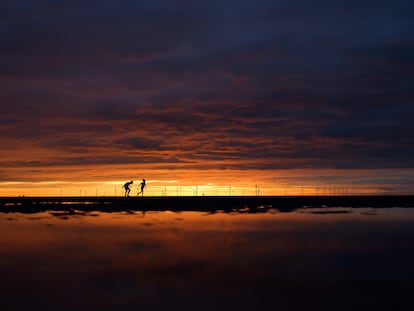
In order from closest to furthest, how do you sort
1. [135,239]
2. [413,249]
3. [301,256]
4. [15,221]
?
[301,256] → [413,249] → [135,239] → [15,221]

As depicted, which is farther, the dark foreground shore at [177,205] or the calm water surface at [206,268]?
the dark foreground shore at [177,205]

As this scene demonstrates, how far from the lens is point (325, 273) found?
25.7m

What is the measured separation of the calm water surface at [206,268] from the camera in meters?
20.8

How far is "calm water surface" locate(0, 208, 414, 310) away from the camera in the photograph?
68.1 ft

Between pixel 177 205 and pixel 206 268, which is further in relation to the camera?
pixel 177 205

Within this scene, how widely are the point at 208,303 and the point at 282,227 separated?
91.8ft

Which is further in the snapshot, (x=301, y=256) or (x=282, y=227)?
(x=282, y=227)

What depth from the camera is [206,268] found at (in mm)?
27281

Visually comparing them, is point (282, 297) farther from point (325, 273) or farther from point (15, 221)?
point (15, 221)

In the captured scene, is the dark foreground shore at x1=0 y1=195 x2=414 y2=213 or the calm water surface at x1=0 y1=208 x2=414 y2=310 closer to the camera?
the calm water surface at x1=0 y1=208 x2=414 y2=310

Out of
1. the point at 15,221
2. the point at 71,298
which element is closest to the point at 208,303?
the point at 71,298

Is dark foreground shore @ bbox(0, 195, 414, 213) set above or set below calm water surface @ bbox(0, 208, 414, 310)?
above

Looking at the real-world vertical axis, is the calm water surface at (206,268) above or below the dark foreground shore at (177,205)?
below

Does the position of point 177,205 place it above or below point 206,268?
above
